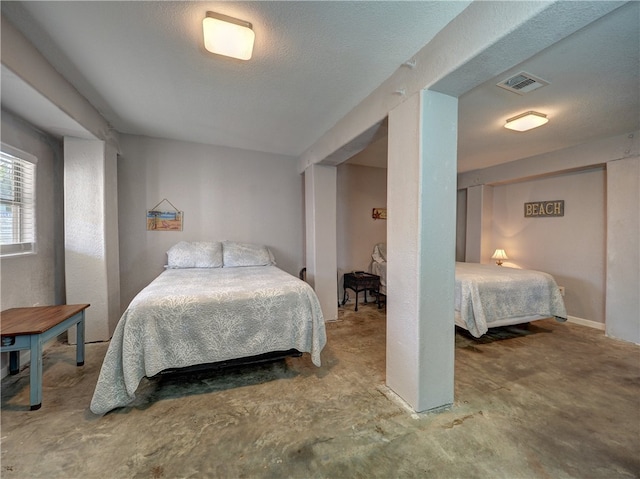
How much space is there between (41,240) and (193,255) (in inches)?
55.8

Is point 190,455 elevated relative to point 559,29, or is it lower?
lower

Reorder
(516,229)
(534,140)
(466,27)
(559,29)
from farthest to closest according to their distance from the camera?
1. (516,229)
2. (534,140)
3. (466,27)
4. (559,29)

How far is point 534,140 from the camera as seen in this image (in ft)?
11.2

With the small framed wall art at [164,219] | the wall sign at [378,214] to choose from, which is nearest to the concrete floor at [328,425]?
the small framed wall art at [164,219]

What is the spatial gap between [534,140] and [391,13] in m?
3.04

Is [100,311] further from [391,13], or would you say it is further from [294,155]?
[391,13]

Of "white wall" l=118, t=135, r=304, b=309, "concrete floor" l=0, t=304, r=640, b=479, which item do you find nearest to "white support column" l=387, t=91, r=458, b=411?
"concrete floor" l=0, t=304, r=640, b=479

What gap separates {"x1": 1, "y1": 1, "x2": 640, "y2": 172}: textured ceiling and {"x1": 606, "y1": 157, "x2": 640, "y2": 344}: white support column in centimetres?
55

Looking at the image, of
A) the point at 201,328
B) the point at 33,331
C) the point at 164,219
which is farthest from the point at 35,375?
the point at 164,219

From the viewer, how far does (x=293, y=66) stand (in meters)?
2.00

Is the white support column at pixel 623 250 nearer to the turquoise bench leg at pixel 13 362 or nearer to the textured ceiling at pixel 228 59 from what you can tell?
the textured ceiling at pixel 228 59

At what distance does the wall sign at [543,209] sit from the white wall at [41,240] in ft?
21.5

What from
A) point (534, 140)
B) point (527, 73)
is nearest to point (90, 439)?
point (527, 73)

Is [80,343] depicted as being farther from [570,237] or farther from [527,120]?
[570,237]
